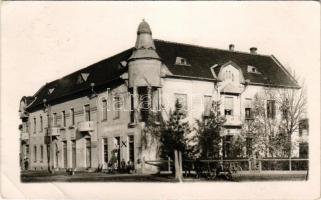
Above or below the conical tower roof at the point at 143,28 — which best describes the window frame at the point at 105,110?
below

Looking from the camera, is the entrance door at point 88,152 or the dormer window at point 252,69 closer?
the dormer window at point 252,69

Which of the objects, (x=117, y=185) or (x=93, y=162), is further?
(x=93, y=162)

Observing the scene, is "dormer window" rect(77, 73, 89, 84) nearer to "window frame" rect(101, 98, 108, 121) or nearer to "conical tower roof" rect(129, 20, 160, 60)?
"window frame" rect(101, 98, 108, 121)

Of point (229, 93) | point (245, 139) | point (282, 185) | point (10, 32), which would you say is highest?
point (10, 32)

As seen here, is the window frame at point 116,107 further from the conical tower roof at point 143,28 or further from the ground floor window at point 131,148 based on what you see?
the conical tower roof at point 143,28

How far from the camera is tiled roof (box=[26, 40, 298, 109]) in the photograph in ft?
11.9

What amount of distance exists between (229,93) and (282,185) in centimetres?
60

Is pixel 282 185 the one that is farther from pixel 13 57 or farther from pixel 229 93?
pixel 13 57

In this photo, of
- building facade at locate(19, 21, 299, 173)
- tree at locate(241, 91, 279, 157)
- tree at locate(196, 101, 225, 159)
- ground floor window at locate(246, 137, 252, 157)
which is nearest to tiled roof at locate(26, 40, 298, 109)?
building facade at locate(19, 21, 299, 173)

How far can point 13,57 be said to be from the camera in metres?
3.62

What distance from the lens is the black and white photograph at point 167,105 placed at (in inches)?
139

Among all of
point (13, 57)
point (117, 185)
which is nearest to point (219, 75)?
point (117, 185)

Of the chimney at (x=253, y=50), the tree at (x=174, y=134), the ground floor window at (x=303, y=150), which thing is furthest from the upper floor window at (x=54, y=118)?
the ground floor window at (x=303, y=150)

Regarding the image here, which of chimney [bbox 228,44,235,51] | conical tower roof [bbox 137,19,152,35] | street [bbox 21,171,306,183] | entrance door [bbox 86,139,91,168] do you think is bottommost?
street [bbox 21,171,306,183]
